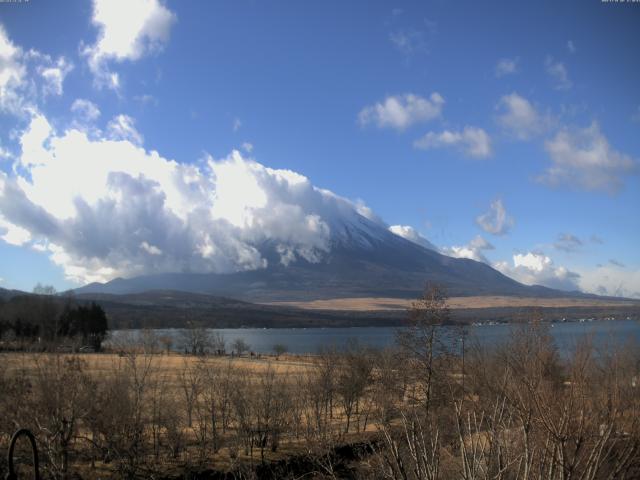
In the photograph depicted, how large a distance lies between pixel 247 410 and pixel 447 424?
8996 mm

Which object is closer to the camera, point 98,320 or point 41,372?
point 41,372

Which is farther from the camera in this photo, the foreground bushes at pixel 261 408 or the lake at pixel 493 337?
the lake at pixel 493 337

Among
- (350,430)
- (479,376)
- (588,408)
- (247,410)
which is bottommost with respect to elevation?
(350,430)

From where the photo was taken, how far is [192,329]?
95625mm

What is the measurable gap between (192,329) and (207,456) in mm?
75829

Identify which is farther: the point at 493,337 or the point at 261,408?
the point at 493,337

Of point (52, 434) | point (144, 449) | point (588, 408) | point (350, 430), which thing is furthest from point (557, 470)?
point (350, 430)

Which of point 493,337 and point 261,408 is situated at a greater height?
point 261,408

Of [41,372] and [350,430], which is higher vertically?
[41,372]

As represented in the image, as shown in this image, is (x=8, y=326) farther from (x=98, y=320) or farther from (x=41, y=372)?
(x=41, y=372)

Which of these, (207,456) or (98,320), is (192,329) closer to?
(98,320)

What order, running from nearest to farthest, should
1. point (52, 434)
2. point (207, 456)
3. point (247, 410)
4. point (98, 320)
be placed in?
point (52, 434), point (207, 456), point (247, 410), point (98, 320)

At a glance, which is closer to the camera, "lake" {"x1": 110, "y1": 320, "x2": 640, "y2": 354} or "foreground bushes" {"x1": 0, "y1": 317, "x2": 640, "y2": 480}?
"foreground bushes" {"x1": 0, "y1": 317, "x2": 640, "y2": 480}

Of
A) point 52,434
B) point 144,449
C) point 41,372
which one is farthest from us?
point 144,449
